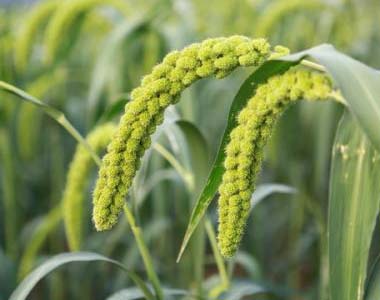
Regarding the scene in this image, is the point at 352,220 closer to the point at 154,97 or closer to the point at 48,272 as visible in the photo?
the point at 154,97

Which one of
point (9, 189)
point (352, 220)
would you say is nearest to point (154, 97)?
point (352, 220)

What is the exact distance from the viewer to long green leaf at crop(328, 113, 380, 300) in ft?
3.49

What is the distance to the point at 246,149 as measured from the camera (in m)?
0.94

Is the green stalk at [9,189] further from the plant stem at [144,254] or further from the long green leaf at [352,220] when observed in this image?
the long green leaf at [352,220]

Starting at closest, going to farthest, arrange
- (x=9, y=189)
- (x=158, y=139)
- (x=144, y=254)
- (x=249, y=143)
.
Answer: (x=249, y=143), (x=144, y=254), (x=158, y=139), (x=9, y=189)

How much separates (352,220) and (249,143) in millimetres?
222

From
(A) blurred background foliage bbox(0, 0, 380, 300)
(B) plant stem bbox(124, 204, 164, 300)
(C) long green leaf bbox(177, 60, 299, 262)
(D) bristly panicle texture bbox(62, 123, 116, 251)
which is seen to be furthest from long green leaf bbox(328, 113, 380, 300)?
(A) blurred background foliage bbox(0, 0, 380, 300)

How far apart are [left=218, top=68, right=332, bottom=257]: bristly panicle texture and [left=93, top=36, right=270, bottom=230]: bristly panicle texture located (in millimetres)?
44

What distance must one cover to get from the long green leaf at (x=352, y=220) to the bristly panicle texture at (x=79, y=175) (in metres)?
0.45

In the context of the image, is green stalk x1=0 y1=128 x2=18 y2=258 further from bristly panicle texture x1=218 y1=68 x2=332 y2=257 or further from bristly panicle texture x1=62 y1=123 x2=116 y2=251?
bristly panicle texture x1=218 y1=68 x2=332 y2=257

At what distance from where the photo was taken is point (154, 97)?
96 centimetres

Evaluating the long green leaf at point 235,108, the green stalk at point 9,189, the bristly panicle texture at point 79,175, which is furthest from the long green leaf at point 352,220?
the green stalk at point 9,189

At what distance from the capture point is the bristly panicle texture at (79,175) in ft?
Answer: 4.58

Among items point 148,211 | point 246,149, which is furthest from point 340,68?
point 148,211
